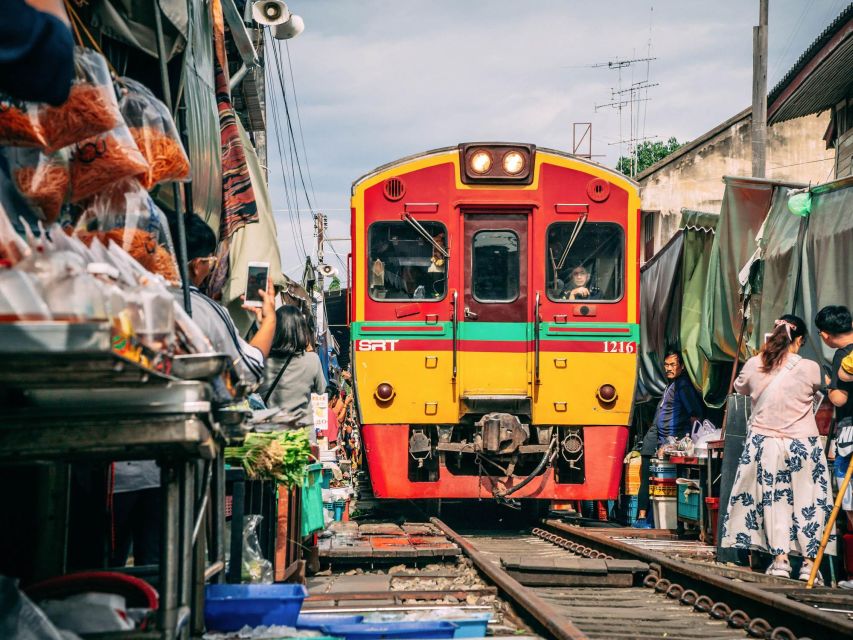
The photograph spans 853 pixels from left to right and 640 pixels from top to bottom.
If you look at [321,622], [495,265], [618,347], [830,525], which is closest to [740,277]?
[618,347]

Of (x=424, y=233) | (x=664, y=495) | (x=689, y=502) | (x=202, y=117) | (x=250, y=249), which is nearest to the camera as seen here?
(x=202, y=117)

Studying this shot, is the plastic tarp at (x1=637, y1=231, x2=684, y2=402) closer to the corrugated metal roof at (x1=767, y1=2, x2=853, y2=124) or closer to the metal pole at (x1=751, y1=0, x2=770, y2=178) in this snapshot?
the metal pole at (x1=751, y1=0, x2=770, y2=178)

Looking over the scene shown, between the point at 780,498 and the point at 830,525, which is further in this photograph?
the point at 780,498

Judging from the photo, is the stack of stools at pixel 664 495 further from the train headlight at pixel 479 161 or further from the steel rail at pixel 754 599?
the train headlight at pixel 479 161

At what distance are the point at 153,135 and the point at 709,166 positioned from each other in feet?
73.4

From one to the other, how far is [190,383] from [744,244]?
28.6 feet

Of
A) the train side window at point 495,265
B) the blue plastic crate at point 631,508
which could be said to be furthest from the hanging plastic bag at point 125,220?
the blue plastic crate at point 631,508

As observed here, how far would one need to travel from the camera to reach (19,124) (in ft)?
8.77

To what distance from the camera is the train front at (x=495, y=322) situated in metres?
9.05

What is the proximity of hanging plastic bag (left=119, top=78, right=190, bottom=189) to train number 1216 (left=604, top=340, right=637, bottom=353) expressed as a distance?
628 cm

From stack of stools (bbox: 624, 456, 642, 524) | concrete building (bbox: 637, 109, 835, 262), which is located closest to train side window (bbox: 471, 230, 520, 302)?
stack of stools (bbox: 624, 456, 642, 524)

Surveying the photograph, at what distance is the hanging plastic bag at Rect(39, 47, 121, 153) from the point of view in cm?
280

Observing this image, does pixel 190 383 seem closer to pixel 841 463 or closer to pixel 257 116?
pixel 841 463

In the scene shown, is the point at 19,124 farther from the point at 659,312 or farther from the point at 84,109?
the point at 659,312
